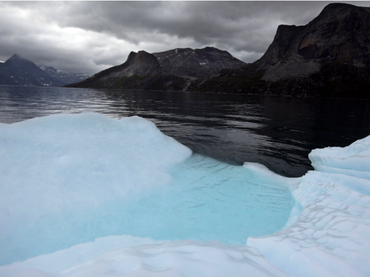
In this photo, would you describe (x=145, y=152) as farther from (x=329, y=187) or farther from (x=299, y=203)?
(x=329, y=187)

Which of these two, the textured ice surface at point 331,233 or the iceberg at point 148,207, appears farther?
the textured ice surface at point 331,233

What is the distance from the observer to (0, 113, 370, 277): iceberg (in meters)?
3.17

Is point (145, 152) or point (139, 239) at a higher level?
point (145, 152)

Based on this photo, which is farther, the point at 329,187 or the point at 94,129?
the point at 94,129

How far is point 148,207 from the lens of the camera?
6.82 meters

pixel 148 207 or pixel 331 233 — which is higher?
pixel 331 233

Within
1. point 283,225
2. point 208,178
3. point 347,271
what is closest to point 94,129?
point 208,178

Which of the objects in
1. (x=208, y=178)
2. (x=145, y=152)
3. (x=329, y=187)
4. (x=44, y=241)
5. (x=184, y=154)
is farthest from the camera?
(x=184, y=154)

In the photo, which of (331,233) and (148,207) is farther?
(148,207)

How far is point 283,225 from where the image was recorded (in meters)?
6.16

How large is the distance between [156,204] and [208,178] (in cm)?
340

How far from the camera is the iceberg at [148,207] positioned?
Answer: 3.17 metres

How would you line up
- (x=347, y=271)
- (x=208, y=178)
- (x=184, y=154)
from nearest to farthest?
(x=347, y=271), (x=208, y=178), (x=184, y=154)

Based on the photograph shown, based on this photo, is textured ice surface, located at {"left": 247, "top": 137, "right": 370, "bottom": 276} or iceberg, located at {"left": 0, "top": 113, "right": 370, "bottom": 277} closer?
iceberg, located at {"left": 0, "top": 113, "right": 370, "bottom": 277}
